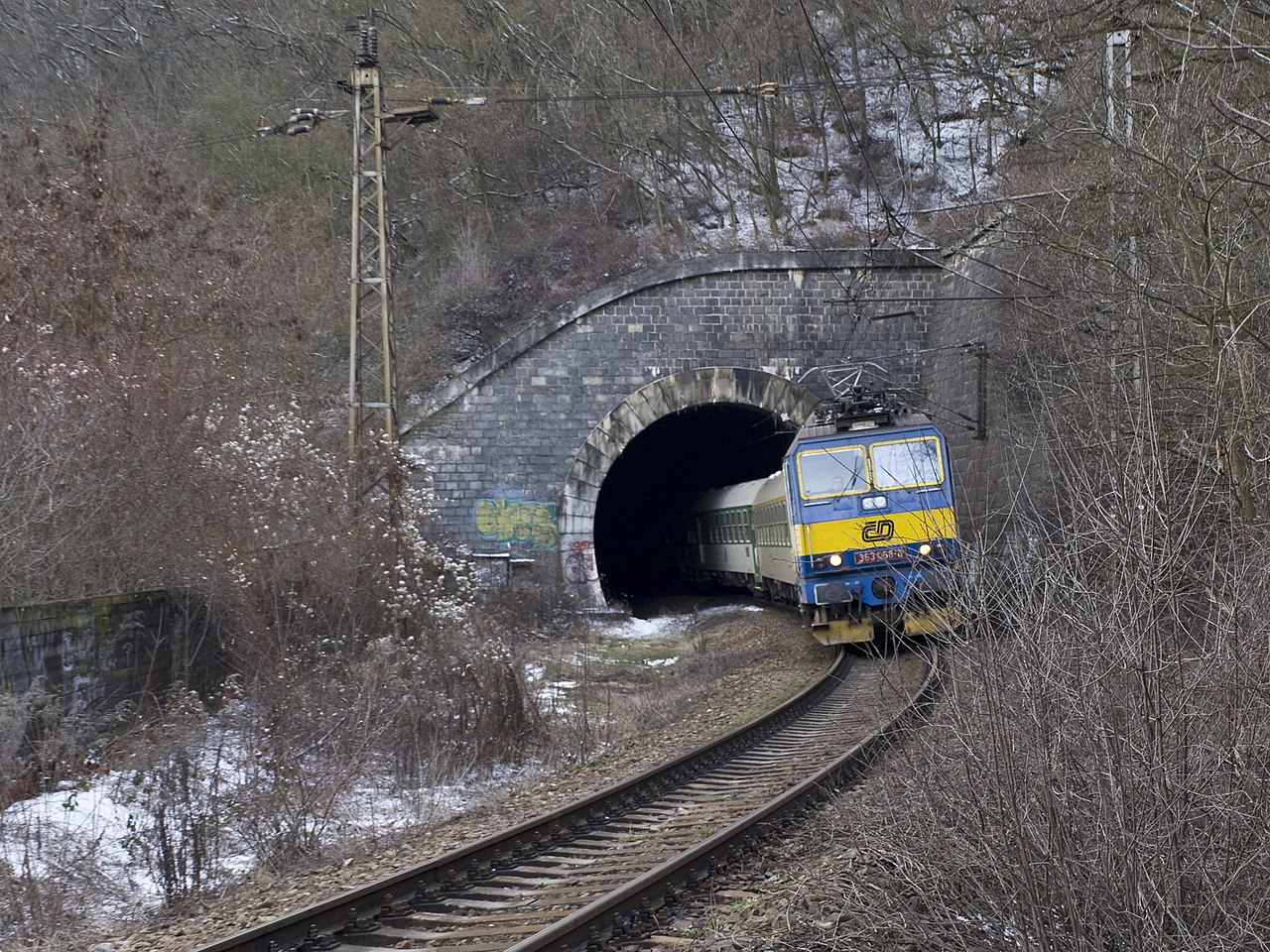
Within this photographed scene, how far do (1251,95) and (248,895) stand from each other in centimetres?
1017

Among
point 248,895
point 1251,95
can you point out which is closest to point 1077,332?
point 1251,95

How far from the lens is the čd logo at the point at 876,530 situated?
1598cm

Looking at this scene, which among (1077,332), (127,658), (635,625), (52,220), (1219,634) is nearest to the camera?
(1219,634)

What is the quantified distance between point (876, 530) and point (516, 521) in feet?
28.3

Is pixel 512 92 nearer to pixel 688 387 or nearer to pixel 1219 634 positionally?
pixel 688 387

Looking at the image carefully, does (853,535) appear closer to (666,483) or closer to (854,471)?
(854,471)

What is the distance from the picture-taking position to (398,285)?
3238cm

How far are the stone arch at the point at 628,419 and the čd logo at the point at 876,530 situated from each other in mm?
6662

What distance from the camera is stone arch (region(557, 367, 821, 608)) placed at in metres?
22.8

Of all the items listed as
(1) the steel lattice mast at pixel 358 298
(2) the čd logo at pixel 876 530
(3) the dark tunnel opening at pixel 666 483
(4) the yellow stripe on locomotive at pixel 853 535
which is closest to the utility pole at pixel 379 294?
(1) the steel lattice mast at pixel 358 298

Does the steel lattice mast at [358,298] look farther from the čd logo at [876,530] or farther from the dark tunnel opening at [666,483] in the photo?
the dark tunnel opening at [666,483]

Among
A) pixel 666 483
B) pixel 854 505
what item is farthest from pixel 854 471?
pixel 666 483

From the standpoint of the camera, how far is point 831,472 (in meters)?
16.2

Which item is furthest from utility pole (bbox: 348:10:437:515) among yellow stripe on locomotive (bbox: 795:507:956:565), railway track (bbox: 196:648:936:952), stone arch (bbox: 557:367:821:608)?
stone arch (bbox: 557:367:821:608)
